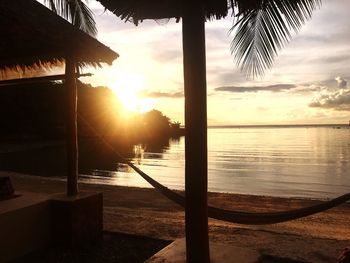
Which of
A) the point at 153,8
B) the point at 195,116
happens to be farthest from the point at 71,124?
the point at 195,116

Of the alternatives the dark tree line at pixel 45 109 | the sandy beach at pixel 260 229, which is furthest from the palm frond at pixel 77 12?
the dark tree line at pixel 45 109

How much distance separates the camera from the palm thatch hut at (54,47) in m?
4.60

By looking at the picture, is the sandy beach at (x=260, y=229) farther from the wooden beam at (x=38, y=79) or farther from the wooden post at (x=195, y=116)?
the wooden beam at (x=38, y=79)

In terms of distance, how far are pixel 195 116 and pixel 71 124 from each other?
8.49ft

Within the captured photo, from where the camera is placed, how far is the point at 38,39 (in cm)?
488

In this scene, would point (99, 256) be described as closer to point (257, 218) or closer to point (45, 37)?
point (257, 218)

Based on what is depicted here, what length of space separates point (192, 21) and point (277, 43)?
35.1 inches

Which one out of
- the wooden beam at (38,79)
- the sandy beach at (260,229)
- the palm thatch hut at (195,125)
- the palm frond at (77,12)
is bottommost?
the sandy beach at (260,229)

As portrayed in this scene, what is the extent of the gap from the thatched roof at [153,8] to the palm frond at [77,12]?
9.92 ft

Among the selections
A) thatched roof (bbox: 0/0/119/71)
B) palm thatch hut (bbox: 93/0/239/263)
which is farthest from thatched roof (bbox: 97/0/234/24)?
thatched roof (bbox: 0/0/119/71)

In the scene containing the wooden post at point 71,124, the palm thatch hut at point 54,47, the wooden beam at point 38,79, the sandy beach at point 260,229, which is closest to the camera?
the palm thatch hut at point 54,47

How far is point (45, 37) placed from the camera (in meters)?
4.64

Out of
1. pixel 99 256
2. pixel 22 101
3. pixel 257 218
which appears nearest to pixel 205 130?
pixel 257 218

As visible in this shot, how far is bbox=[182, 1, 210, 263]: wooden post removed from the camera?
3.23m
